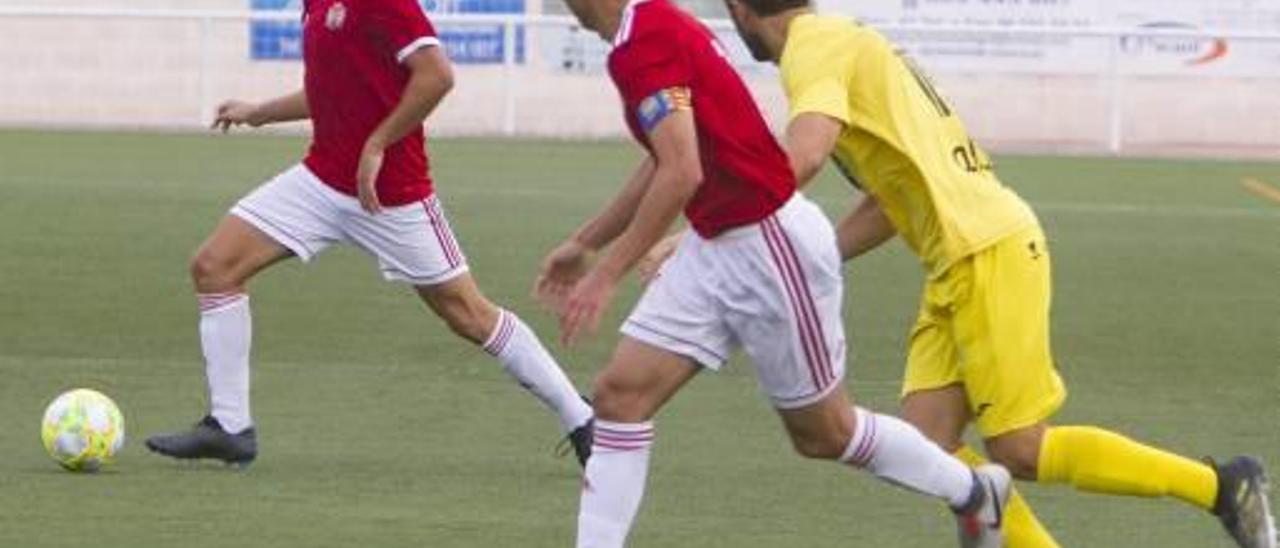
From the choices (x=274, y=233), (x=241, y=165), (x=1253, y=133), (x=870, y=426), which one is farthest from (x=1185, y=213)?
(x=870, y=426)

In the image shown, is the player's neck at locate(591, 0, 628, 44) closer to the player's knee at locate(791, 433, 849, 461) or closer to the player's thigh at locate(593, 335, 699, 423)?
the player's thigh at locate(593, 335, 699, 423)

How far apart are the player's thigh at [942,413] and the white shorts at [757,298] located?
673 millimetres

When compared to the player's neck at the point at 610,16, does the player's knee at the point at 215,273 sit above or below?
below

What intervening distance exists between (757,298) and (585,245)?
0.47 m

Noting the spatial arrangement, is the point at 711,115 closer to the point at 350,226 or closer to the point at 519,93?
the point at 350,226

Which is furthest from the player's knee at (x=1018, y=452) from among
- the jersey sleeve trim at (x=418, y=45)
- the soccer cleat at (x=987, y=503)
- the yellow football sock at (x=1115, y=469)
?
the jersey sleeve trim at (x=418, y=45)

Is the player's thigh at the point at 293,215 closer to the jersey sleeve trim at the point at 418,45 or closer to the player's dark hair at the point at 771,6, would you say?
the jersey sleeve trim at the point at 418,45

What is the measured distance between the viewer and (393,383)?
13227mm

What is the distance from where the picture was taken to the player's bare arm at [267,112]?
11.1 metres

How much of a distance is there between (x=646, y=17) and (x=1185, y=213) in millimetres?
15794

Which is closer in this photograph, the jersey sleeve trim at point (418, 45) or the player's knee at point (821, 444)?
the player's knee at point (821, 444)

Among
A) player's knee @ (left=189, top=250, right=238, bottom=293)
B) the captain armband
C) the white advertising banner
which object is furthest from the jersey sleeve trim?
the white advertising banner

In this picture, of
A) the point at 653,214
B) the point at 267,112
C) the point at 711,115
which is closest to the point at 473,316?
the point at 267,112

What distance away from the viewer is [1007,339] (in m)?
8.34
